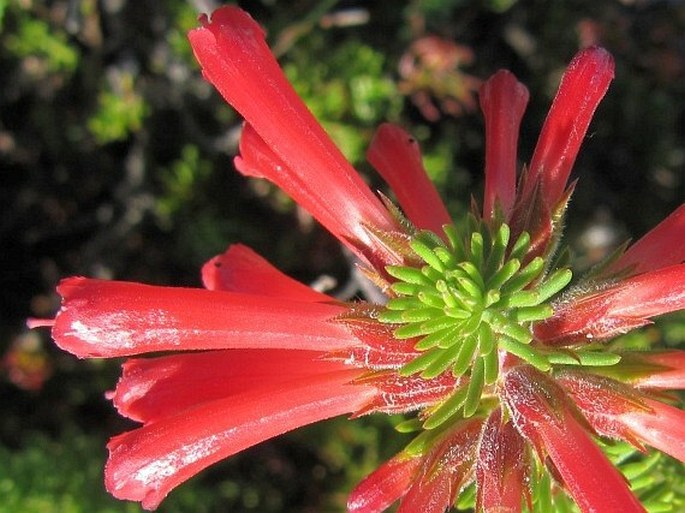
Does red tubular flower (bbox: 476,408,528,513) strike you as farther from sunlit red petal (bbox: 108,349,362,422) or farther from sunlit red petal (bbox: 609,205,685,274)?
sunlit red petal (bbox: 609,205,685,274)

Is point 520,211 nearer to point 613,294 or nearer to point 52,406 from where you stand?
point 613,294

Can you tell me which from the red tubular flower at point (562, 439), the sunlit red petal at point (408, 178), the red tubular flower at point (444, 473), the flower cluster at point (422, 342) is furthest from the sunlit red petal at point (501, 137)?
the red tubular flower at point (444, 473)

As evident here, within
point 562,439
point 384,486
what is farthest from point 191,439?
point 562,439

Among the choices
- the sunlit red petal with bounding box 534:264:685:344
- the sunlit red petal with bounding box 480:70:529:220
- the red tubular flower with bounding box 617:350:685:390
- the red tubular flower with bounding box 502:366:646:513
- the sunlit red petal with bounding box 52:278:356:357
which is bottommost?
the red tubular flower with bounding box 617:350:685:390

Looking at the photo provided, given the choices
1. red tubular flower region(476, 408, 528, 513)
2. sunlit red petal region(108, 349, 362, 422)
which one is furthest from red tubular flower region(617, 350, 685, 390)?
sunlit red petal region(108, 349, 362, 422)

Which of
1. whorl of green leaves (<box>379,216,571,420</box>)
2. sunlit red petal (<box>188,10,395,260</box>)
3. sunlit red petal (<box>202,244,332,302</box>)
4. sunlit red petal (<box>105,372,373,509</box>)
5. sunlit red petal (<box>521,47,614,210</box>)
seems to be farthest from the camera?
sunlit red petal (<box>202,244,332,302</box>)

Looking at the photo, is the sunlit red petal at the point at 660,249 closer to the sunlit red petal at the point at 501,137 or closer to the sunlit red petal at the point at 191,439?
the sunlit red petal at the point at 501,137

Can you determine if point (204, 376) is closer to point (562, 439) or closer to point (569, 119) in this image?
point (562, 439)
